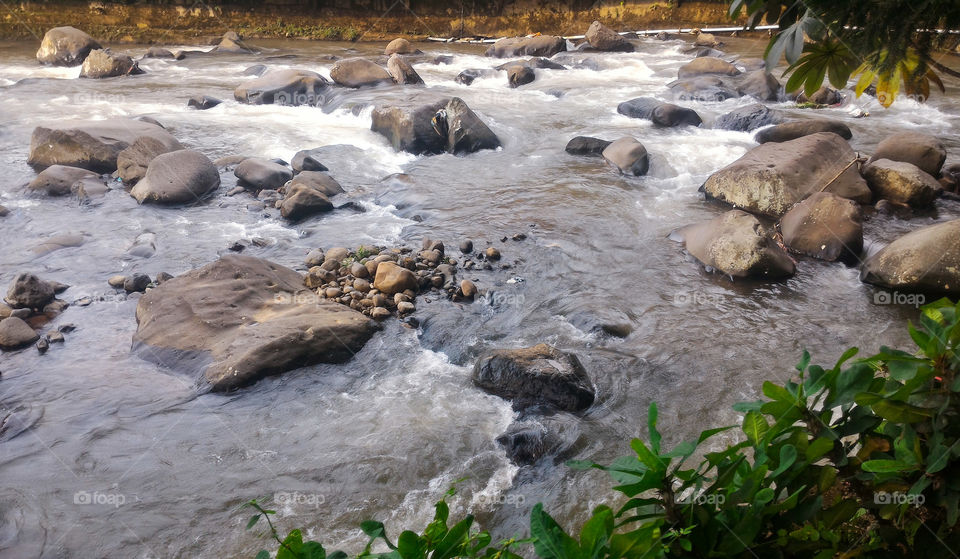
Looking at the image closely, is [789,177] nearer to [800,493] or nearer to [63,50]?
[800,493]

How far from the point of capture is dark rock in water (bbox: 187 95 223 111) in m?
12.1

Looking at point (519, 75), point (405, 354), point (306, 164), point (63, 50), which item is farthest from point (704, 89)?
point (63, 50)

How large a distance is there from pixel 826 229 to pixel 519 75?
8.76 meters

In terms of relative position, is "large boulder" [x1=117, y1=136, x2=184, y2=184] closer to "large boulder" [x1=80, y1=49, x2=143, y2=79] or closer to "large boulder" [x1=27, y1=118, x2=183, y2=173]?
"large boulder" [x1=27, y1=118, x2=183, y2=173]

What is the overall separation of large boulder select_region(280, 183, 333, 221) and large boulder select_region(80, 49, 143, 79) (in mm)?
8873

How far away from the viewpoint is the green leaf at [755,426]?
1.54 meters

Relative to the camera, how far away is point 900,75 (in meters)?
2.21

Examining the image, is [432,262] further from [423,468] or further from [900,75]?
[900,75]

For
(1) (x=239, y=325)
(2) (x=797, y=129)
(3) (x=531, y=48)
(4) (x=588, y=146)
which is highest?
(3) (x=531, y=48)

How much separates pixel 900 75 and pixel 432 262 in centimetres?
466

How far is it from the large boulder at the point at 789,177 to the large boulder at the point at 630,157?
1060 mm

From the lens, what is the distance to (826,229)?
21.7 feet

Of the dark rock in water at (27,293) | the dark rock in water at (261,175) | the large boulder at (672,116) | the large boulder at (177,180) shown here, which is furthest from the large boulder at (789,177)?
the dark rock in water at (27,293)

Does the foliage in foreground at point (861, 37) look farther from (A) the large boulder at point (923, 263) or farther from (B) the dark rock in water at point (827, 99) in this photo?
(B) the dark rock in water at point (827, 99)
